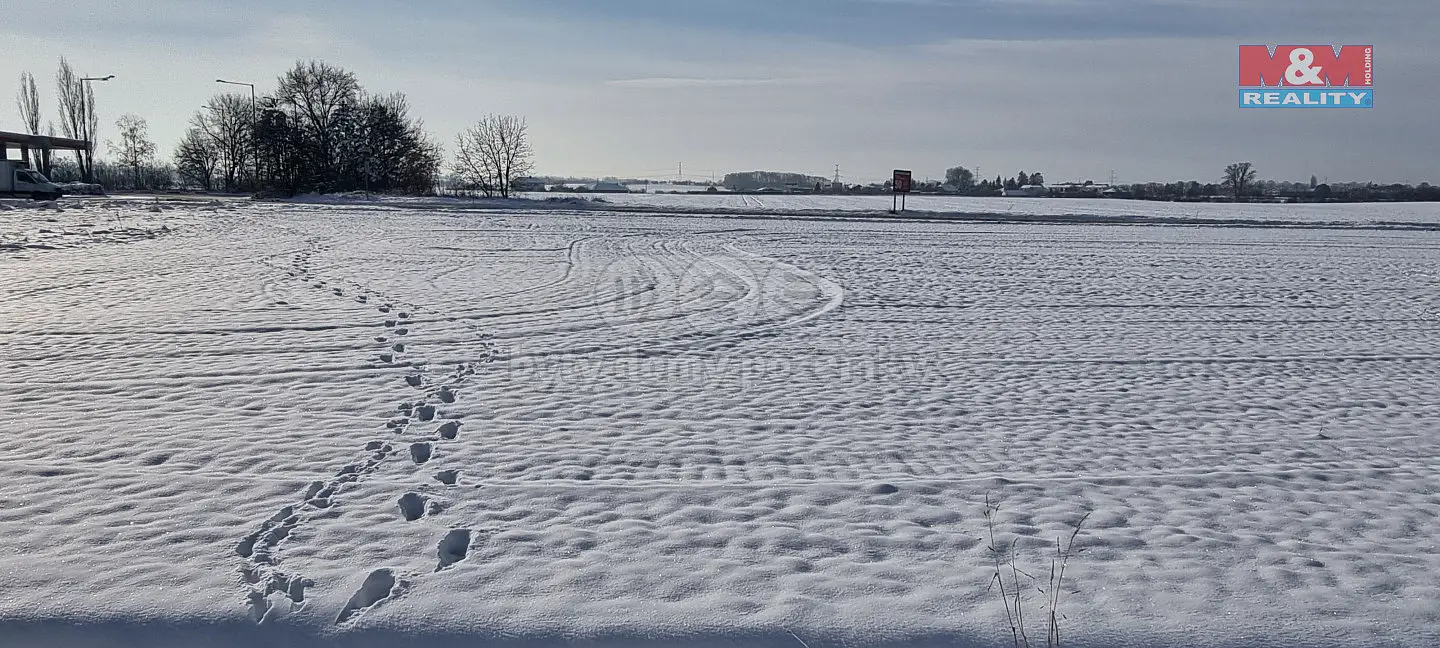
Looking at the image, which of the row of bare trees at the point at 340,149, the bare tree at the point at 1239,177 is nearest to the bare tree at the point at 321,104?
the row of bare trees at the point at 340,149

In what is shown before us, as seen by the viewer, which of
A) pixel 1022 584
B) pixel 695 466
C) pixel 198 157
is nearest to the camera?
pixel 1022 584

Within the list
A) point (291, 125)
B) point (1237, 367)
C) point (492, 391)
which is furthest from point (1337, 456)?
point (291, 125)

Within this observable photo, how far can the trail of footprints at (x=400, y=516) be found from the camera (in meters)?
4.43

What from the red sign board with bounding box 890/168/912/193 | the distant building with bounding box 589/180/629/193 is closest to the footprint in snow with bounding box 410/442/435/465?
the red sign board with bounding box 890/168/912/193

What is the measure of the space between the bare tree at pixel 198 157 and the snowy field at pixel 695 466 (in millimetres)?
77418

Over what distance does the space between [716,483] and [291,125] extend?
64795mm

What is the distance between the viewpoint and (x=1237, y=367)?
10.2 m

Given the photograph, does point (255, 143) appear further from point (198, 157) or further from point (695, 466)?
point (695, 466)

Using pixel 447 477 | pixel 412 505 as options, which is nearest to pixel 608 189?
pixel 447 477

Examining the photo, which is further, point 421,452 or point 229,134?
point 229,134

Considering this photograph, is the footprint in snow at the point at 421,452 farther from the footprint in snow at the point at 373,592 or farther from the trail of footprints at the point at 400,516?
the footprint in snow at the point at 373,592

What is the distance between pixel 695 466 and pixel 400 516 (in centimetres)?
199

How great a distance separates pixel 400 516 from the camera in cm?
541

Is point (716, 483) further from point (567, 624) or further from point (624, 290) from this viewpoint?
point (624, 290)
